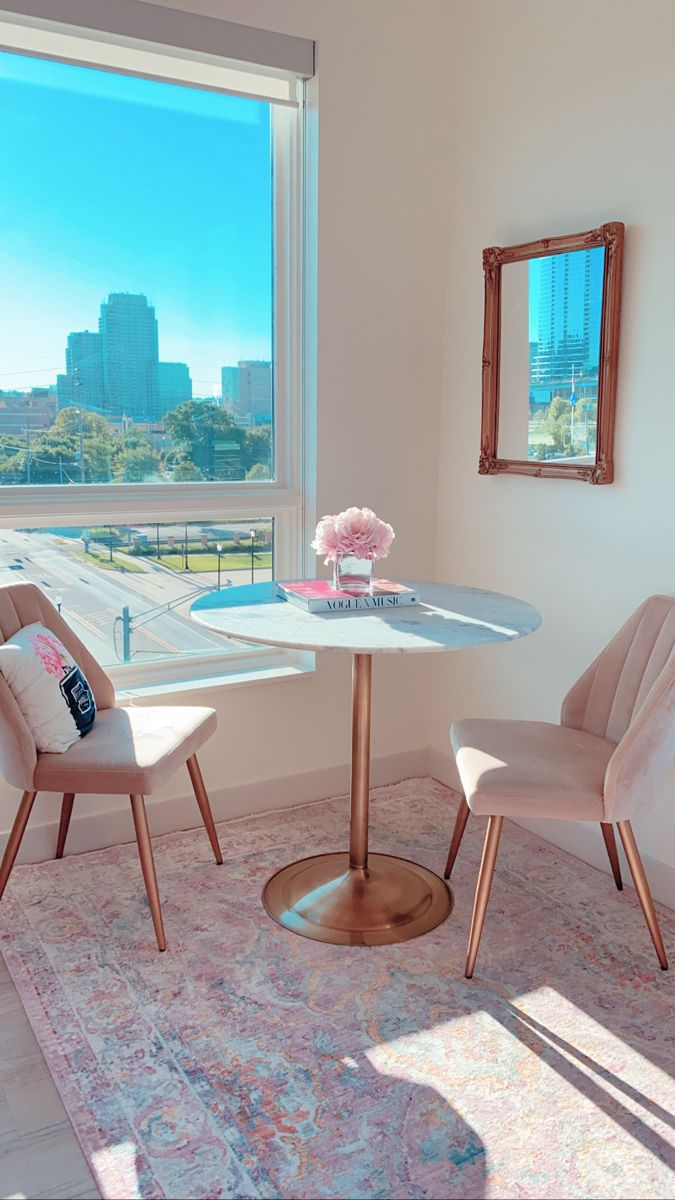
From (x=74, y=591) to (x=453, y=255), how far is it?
1717 millimetres

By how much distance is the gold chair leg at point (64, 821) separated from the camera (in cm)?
289

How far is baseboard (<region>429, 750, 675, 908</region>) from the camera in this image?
9.01ft

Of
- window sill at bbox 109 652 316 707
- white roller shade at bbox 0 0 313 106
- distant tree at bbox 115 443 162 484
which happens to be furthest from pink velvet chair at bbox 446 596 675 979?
white roller shade at bbox 0 0 313 106

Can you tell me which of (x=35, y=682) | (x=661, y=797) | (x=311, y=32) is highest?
(x=311, y=32)

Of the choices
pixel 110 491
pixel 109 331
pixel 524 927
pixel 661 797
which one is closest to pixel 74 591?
pixel 110 491

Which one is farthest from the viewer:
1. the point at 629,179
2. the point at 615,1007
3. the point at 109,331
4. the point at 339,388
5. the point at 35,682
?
the point at 339,388

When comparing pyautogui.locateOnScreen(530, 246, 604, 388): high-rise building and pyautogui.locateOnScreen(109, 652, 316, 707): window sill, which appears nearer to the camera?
pyautogui.locateOnScreen(530, 246, 604, 388): high-rise building

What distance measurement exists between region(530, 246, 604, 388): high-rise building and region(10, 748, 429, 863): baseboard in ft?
4.85

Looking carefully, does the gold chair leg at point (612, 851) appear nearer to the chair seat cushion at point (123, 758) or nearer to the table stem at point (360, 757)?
the table stem at point (360, 757)

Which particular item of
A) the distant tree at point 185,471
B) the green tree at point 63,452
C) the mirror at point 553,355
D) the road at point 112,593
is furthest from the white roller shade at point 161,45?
the road at point 112,593

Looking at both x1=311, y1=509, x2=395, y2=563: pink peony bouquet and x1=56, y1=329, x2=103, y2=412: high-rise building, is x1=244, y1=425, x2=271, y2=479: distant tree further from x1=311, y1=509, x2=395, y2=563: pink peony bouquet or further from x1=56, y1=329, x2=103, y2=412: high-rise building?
x1=311, y1=509, x2=395, y2=563: pink peony bouquet

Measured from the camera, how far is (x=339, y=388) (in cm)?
332

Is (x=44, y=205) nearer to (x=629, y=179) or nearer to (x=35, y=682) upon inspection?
(x=35, y=682)

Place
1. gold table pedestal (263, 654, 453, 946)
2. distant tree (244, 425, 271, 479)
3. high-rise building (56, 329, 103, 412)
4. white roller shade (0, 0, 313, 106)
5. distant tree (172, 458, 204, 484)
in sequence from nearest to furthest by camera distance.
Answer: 1. gold table pedestal (263, 654, 453, 946)
2. white roller shade (0, 0, 313, 106)
3. high-rise building (56, 329, 103, 412)
4. distant tree (172, 458, 204, 484)
5. distant tree (244, 425, 271, 479)
